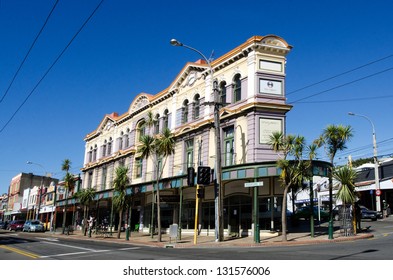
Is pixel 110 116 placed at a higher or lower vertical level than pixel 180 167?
higher

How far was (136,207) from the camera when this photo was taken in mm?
41688

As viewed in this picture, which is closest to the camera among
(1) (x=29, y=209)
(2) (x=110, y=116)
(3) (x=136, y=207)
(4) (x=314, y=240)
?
(4) (x=314, y=240)

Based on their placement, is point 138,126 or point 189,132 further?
point 138,126

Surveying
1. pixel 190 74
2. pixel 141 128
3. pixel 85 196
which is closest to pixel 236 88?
pixel 190 74

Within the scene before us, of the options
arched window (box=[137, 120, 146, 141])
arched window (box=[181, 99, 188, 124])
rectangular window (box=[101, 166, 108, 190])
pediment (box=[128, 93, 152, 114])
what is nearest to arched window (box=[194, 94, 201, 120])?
arched window (box=[181, 99, 188, 124])

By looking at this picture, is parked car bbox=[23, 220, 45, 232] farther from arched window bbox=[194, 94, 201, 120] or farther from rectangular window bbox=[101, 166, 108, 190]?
arched window bbox=[194, 94, 201, 120]

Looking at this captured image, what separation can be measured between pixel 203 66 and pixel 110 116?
64.6 ft

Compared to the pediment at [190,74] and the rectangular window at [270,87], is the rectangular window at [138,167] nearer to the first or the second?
the pediment at [190,74]

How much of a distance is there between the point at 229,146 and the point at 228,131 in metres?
1.15

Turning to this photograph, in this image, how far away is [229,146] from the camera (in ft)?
94.8

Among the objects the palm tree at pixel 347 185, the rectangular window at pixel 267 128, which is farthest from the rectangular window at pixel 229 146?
the palm tree at pixel 347 185

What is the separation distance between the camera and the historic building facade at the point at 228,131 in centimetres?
2628

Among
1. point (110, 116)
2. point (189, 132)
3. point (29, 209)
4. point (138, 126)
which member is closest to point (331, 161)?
point (189, 132)

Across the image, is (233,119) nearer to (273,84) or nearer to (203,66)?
(273,84)
